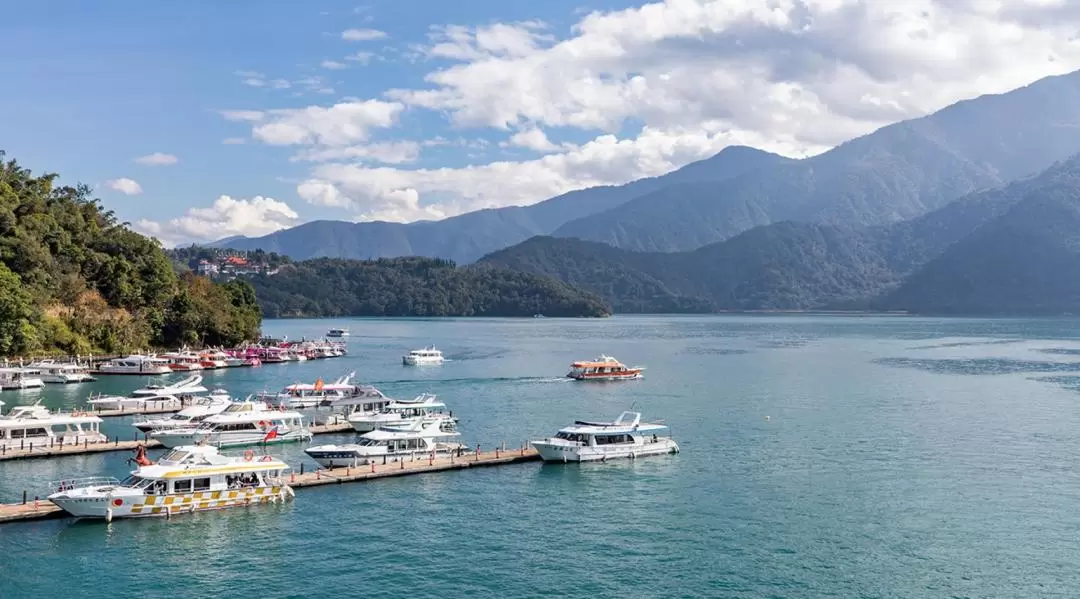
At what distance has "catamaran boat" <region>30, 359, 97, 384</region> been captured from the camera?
103 metres

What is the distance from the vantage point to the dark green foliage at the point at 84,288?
374 feet

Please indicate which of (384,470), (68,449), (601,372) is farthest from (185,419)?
(601,372)

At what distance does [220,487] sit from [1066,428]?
68.9 meters

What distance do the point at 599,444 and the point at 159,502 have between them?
94.8ft

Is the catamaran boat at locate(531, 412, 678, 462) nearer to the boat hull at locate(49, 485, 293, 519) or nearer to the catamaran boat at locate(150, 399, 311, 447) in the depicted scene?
the boat hull at locate(49, 485, 293, 519)

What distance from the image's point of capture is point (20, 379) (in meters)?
97.6

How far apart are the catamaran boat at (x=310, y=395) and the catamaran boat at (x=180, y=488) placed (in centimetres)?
3718

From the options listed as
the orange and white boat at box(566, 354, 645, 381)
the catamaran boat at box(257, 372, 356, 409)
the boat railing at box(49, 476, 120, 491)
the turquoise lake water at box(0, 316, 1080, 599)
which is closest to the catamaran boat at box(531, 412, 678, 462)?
the turquoise lake water at box(0, 316, 1080, 599)

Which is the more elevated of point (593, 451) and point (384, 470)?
point (593, 451)

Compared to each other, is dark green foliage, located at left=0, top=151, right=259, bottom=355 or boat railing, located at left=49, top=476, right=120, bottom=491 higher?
dark green foliage, located at left=0, top=151, right=259, bottom=355

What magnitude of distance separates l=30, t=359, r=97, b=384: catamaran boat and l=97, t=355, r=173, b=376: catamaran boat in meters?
6.08

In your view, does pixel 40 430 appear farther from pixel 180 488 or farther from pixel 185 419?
pixel 180 488

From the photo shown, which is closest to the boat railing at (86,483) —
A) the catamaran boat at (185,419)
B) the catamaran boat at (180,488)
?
the catamaran boat at (180,488)

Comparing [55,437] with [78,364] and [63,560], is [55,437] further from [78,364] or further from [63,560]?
[78,364]
